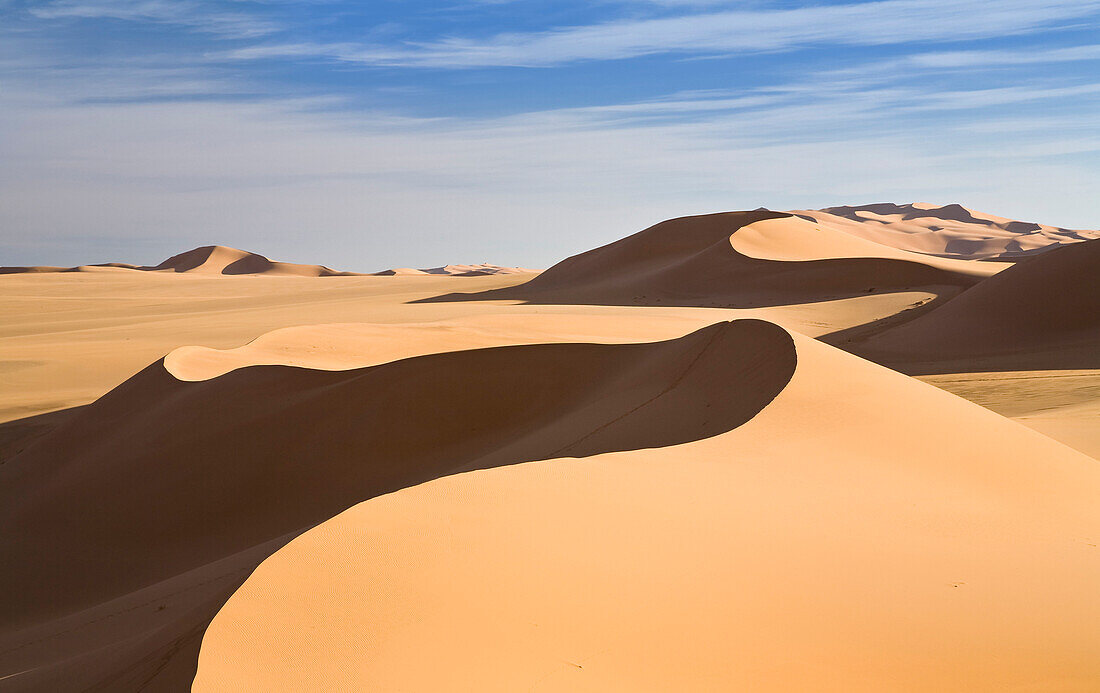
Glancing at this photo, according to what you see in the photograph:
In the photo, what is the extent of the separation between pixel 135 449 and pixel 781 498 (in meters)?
7.34

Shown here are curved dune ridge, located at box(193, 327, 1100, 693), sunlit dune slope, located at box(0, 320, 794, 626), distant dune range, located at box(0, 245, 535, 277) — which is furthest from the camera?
distant dune range, located at box(0, 245, 535, 277)

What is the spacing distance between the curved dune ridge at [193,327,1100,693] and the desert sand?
0.01 metres

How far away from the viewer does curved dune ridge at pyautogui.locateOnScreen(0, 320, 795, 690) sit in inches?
285

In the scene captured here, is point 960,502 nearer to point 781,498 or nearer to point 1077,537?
Result: point 1077,537

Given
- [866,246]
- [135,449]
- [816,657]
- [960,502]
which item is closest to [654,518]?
[816,657]

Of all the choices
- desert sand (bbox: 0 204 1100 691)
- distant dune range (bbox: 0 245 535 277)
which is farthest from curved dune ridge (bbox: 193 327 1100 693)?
distant dune range (bbox: 0 245 535 277)

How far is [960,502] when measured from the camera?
189 inches

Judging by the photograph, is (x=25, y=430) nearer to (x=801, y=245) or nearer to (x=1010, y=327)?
(x=1010, y=327)

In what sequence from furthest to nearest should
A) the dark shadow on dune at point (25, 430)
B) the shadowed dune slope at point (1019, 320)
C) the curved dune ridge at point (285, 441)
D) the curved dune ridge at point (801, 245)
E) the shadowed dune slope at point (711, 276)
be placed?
1. the curved dune ridge at point (801, 245)
2. the shadowed dune slope at point (711, 276)
3. the shadowed dune slope at point (1019, 320)
4. the dark shadow on dune at point (25, 430)
5. the curved dune ridge at point (285, 441)

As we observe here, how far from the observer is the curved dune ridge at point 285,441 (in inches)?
285

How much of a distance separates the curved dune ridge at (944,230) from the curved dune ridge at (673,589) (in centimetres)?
7455

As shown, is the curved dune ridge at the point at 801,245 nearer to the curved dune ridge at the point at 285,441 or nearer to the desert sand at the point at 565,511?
the desert sand at the point at 565,511

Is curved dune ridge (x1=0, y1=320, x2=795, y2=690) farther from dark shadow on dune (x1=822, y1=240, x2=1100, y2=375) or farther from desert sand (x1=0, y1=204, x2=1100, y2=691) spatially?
dark shadow on dune (x1=822, y1=240, x2=1100, y2=375)

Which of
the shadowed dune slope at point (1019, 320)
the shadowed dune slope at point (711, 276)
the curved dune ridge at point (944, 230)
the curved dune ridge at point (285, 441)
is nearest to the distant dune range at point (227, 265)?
the curved dune ridge at point (944, 230)
